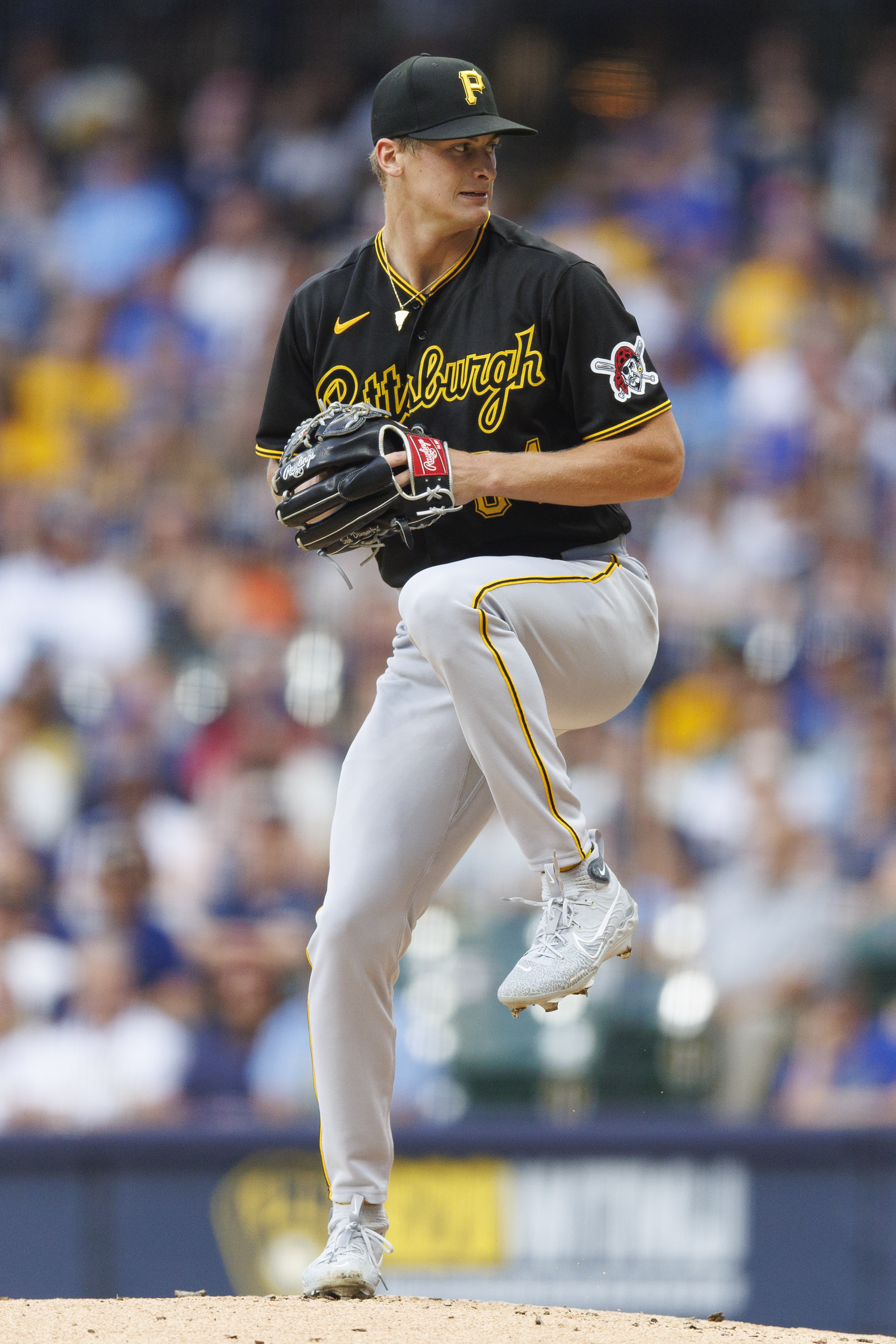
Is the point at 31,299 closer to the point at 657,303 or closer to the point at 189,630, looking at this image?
the point at 189,630

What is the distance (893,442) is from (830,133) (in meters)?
2.15

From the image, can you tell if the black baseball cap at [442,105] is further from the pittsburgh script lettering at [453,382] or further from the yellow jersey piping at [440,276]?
the pittsburgh script lettering at [453,382]

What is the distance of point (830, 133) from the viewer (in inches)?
359

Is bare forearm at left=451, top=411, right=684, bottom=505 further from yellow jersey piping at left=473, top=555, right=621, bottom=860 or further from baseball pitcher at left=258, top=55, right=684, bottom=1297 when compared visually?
yellow jersey piping at left=473, top=555, right=621, bottom=860

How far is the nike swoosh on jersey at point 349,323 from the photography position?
12.1 feet

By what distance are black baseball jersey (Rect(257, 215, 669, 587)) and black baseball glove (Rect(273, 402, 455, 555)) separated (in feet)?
0.58

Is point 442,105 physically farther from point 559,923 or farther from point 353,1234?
point 353,1234

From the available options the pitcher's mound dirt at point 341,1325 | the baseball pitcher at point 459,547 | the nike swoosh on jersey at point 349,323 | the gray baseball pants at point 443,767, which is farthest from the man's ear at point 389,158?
the pitcher's mound dirt at point 341,1325

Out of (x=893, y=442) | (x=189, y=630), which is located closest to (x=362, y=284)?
(x=189, y=630)

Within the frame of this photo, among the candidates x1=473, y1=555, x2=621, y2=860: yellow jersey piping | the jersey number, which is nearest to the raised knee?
x1=473, y1=555, x2=621, y2=860: yellow jersey piping

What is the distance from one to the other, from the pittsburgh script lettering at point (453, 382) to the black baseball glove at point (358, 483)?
0.15 m

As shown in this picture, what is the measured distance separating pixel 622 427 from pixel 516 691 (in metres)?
0.57

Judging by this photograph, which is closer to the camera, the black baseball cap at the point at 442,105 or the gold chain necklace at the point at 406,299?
the black baseball cap at the point at 442,105

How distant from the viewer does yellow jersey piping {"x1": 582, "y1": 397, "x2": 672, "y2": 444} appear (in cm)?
337
